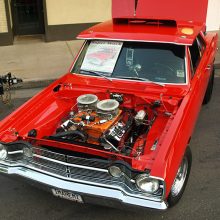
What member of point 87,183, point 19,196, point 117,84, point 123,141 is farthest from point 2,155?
point 117,84

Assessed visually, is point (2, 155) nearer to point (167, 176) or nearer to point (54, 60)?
point (167, 176)

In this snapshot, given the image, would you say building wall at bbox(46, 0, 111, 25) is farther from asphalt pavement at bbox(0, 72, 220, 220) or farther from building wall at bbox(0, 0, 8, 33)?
asphalt pavement at bbox(0, 72, 220, 220)

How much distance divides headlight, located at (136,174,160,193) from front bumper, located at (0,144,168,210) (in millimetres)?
53

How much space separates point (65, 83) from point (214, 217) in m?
2.55

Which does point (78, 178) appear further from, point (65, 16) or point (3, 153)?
point (65, 16)

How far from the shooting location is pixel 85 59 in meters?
5.12

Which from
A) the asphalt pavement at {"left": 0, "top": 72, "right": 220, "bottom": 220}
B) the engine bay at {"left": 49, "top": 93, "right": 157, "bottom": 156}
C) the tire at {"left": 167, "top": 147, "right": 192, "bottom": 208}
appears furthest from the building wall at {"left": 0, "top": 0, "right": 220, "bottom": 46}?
the tire at {"left": 167, "top": 147, "right": 192, "bottom": 208}

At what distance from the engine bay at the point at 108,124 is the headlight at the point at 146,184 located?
1.55 feet

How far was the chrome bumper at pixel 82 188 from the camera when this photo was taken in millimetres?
3180

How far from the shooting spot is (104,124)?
4.01 metres

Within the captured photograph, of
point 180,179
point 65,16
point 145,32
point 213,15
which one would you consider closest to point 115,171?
point 180,179

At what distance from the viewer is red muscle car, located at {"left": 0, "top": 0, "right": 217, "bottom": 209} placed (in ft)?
10.9

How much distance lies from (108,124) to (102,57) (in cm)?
131

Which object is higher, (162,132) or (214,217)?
(162,132)
